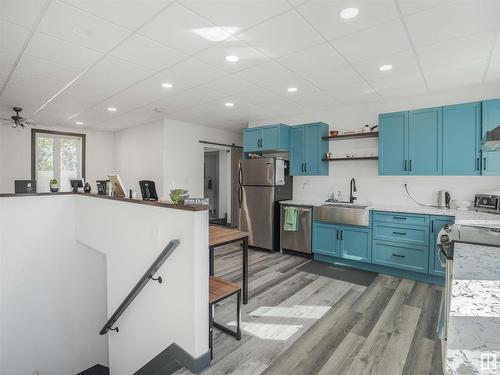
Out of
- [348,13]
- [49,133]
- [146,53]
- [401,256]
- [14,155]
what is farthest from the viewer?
[49,133]

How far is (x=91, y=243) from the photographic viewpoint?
3.42 metres

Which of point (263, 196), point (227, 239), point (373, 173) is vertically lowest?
point (227, 239)

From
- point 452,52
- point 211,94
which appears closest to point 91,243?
point 211,94

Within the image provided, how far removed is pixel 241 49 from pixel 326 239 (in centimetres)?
306

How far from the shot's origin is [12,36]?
232 centimetres

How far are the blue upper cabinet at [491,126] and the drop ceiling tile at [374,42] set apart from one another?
1668 mm

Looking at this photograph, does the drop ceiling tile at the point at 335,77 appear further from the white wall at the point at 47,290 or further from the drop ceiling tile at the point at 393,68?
the white wall at the point at 47,290

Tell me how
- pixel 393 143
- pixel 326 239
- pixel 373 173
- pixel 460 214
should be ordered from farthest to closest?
pixel 373 173
pixel 326 239
pixel 393 143
pixel 460 214

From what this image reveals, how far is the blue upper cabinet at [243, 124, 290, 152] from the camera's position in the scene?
486 centimetres

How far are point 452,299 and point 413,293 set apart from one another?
2.86 meters

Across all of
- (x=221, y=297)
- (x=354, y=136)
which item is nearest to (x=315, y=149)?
(x=354, y=136)

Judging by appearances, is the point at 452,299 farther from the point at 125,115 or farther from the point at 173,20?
the point at 125,115

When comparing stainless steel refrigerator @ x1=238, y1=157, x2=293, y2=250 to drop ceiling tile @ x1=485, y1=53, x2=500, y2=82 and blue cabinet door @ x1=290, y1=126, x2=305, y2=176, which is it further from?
drop ceiling tile @ x1=485, y1=53, x2=500, y2=82

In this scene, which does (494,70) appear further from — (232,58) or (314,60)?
(232,58)
